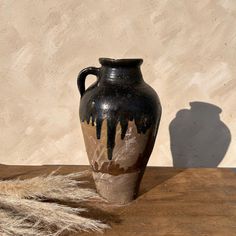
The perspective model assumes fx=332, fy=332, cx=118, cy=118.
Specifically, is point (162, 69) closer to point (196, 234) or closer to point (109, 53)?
point (109, 53)

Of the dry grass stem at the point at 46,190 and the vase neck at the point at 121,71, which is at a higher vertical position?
the vase neck at the point at 121,71

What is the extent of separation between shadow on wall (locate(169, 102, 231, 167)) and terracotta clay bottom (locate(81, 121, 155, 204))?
0.62 metres

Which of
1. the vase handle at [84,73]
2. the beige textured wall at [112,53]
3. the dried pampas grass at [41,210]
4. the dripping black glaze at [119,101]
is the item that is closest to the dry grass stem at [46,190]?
the dried pampas grass at [41,210]

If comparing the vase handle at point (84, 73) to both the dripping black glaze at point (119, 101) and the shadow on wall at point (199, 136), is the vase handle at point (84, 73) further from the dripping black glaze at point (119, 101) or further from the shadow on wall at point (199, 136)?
the shadow on wall at point (199, 136)

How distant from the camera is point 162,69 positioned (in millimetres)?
1391

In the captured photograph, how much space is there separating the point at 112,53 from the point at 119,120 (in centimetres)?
67

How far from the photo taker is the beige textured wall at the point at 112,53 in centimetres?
134

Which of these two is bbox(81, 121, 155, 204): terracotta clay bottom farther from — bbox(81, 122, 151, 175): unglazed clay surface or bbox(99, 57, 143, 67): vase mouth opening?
bbox(99, 57, 143, 67): vase mouth opening

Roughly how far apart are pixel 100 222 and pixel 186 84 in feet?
2.65

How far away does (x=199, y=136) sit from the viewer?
1483 mm

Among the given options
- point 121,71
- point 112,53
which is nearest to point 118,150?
point 121,71

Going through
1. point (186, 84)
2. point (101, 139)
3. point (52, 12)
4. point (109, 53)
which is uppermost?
point (52, 12)

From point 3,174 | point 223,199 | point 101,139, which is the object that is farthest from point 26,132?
point 223,199

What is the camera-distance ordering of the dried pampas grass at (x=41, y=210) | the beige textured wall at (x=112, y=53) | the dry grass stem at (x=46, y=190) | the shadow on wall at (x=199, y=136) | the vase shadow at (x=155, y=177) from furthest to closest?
the shadow on wall at (x=199, y=136)
the beige textured wall at (x=112, y=53)
the vase shadow at (x=155, y=177)
the dry grass stem at (x=46, y=190)
the dried pampas grass at (x=41, y=210)
